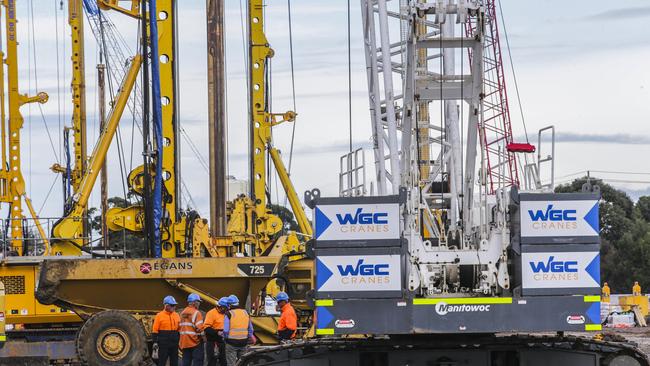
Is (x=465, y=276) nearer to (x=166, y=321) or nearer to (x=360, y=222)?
(x=360, y=222)

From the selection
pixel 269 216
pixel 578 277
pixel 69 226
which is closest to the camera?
pixel 578 277

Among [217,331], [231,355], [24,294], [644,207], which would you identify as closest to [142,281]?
[24,294]

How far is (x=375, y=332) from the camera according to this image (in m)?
16.3

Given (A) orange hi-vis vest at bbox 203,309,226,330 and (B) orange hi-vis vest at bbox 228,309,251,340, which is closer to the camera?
(B) orange hi-vis vest at bbox 228,309,251,340

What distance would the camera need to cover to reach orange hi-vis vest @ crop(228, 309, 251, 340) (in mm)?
22995

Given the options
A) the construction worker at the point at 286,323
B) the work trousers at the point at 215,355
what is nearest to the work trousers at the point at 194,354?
the work trousers at the point at 215,355

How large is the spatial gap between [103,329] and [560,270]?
12565 millimetres

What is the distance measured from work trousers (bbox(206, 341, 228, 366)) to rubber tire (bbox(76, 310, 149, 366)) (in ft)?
9.58

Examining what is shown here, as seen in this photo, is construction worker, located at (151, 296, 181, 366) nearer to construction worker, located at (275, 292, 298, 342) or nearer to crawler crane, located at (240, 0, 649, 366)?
construction worker, located at (275, 292, 298, 342)

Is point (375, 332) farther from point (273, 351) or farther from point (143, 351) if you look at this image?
point (143, 351)

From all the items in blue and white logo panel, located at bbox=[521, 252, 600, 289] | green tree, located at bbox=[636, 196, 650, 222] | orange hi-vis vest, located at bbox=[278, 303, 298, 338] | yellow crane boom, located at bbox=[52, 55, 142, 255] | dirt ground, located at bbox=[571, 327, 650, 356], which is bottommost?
dirt ground, located at bbox=[571, 327, 650, 356]

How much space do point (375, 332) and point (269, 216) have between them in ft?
93.1

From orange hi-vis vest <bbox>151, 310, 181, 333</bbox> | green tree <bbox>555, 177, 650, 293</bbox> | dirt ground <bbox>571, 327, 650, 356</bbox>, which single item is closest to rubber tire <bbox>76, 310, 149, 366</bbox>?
orange hi-vis vest <bbox>151, 310, 181, 333</bbox>

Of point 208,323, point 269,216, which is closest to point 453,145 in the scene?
point 208,323
